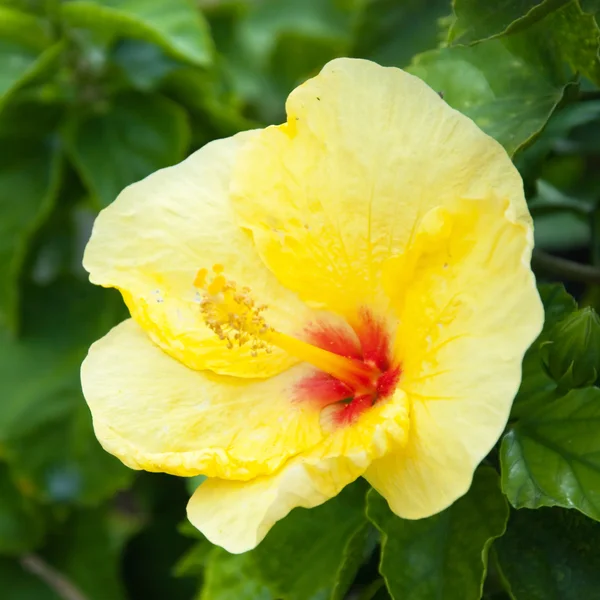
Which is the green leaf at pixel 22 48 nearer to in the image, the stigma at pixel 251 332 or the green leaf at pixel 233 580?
the stigma at pixel 251 332

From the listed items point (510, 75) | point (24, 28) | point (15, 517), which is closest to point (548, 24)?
point (510, 75)

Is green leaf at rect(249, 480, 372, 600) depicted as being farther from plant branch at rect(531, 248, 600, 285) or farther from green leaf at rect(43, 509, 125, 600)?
green leaf at rect(43, 509, 125, 600)

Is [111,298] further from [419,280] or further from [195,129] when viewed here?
[419,280]

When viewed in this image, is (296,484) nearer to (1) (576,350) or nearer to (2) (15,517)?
(1) (576,350)

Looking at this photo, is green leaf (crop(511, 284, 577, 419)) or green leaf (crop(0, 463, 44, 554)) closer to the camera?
green leaf (crop(511, 284, 577, 419))

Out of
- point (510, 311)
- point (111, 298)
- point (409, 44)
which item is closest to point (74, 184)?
point (111, 298)

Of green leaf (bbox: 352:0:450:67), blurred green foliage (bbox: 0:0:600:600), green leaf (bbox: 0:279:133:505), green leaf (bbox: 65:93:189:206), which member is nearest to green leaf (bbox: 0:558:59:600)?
blurred green foliage (bbox: 0:0:600:600)
